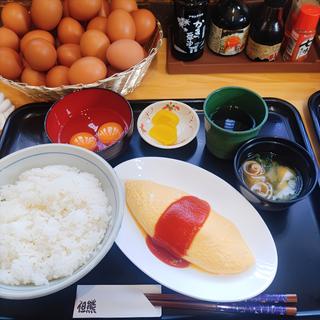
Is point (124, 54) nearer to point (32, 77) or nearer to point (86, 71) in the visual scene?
point (86, 71)

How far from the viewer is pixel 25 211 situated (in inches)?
33.8

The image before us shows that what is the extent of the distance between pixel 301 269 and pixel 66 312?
67cm

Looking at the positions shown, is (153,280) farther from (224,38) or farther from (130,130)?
(224,38)

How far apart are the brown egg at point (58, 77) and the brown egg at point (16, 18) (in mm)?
233

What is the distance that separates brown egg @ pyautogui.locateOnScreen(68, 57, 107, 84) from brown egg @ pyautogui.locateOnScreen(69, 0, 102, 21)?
0.72 feet

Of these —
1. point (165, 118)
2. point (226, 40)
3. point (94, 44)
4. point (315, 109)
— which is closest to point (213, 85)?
point (226, 40)

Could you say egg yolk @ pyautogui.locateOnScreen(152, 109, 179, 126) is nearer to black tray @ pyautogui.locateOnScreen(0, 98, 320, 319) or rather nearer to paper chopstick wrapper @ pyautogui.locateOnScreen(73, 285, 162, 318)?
black tray @ pyautogui.locateOnScreen(0, 98, 320, 319)

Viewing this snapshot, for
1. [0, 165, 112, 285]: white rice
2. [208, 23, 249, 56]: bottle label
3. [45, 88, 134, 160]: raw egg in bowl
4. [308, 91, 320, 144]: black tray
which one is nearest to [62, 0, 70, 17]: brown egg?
[45, 88, 134, 160]: raw egg in bowl

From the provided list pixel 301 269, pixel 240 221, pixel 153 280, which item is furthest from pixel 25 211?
pixel 301 269

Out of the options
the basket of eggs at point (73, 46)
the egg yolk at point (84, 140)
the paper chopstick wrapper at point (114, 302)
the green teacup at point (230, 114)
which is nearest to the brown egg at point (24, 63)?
the basket of eggs at point (73, 46)

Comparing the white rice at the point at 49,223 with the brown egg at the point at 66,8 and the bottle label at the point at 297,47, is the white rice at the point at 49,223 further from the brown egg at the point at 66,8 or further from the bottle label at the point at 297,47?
the bottle label at the point at 297,47

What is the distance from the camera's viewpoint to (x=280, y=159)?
107 centimetres

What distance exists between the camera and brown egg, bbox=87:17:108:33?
1236mm

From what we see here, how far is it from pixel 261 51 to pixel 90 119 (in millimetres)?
749
